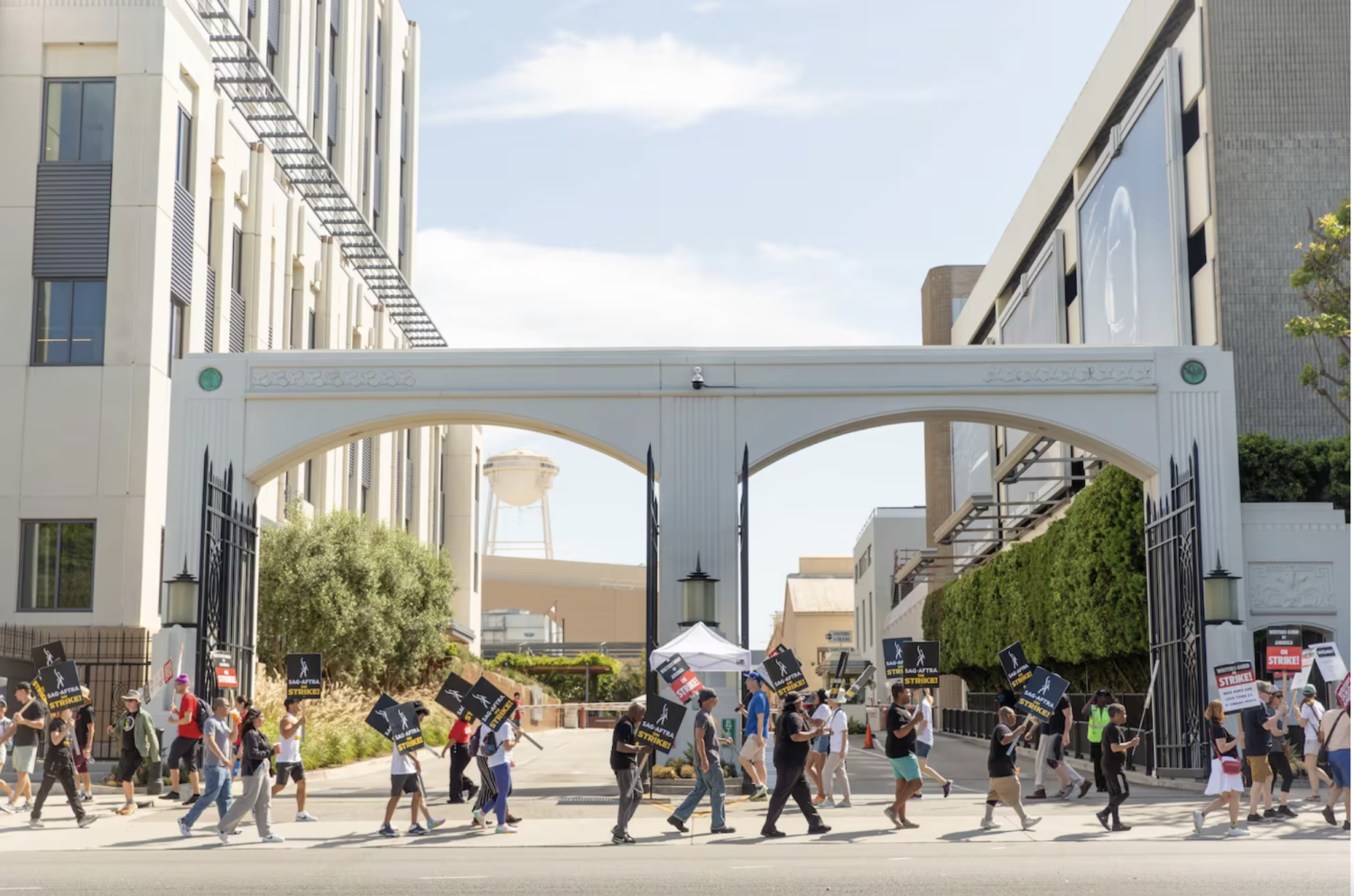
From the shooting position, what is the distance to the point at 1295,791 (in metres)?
21.8

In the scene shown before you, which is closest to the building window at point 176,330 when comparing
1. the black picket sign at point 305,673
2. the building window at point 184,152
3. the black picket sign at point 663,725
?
the building window at point 184,152

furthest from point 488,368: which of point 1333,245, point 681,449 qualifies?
point 1333,245

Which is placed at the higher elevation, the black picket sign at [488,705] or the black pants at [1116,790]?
the black picket sign at [488,705]

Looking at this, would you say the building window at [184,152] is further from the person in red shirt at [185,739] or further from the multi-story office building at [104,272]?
the person in red shirt at [185,739]

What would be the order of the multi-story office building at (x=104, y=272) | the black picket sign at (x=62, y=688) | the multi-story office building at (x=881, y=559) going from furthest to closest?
1. the multi-story office building at (x=881, y=559)
2. the multi-story office building at (x=104, y=272)
3. the black picket sign at (x=62, y=688)

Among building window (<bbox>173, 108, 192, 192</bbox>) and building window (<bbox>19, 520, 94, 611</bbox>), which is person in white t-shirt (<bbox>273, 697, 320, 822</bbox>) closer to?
building window (<bbox>19, 520, 94, 611</bbox>)

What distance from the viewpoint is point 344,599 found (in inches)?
1458

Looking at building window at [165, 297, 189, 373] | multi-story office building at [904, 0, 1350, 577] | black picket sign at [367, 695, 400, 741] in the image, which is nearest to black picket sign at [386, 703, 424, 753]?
black picket sign at [367, 695, 400, 741]

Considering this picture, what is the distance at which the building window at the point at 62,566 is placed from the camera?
28.5 m

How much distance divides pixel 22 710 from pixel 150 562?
10.1 metres

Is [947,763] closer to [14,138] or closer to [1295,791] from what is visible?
[1295,791]

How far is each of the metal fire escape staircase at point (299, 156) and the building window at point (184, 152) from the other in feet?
6.31

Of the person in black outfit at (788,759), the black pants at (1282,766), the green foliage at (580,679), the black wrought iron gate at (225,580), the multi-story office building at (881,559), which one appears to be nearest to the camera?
the person in black outfit at (788,759)

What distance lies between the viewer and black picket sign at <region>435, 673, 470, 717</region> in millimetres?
17672
